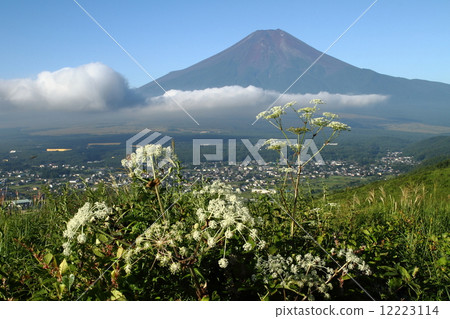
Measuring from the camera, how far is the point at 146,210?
3.96 metres

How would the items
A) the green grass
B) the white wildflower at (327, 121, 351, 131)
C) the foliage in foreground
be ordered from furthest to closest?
the white wildflower at (327, 121, 351, 131) < the green grass < the foliage in foreground

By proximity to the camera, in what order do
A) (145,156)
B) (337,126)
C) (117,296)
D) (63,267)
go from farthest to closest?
(337,126) < (145,156) < (63,267) < (117,296)

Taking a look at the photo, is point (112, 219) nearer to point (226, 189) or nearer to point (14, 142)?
point (226, 189)

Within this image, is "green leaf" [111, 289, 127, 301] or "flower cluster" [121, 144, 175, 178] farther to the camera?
"flower cluster" [121, 144, 175, 178]

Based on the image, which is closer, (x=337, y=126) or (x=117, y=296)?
(x=117, y=296)

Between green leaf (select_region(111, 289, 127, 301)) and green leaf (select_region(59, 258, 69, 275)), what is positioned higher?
green leaf (select_region(59, 258, 69, 275))

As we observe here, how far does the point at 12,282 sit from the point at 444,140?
159 metres

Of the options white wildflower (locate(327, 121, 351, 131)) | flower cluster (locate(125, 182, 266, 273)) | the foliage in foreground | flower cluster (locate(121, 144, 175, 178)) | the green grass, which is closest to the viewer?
flower cluster (locate(125, 182, 266, 273))

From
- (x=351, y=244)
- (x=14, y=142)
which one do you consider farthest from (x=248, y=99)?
(x=14, y=142)

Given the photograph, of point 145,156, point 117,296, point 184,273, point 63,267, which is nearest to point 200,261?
point 184,273

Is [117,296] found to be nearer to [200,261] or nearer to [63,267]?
[63,267]

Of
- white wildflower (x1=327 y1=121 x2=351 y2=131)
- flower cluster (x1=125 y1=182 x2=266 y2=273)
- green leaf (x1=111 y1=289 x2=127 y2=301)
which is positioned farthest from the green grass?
white wildflower (x1=327 y1=121 x2=351 y2=131)

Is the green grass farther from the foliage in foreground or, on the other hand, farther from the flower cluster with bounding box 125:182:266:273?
the flower cluster with bounding box 125:182:266:273

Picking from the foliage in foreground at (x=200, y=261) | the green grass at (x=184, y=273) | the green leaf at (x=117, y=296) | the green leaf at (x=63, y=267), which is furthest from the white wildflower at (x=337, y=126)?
the green leaf at (x=63, y=267)
